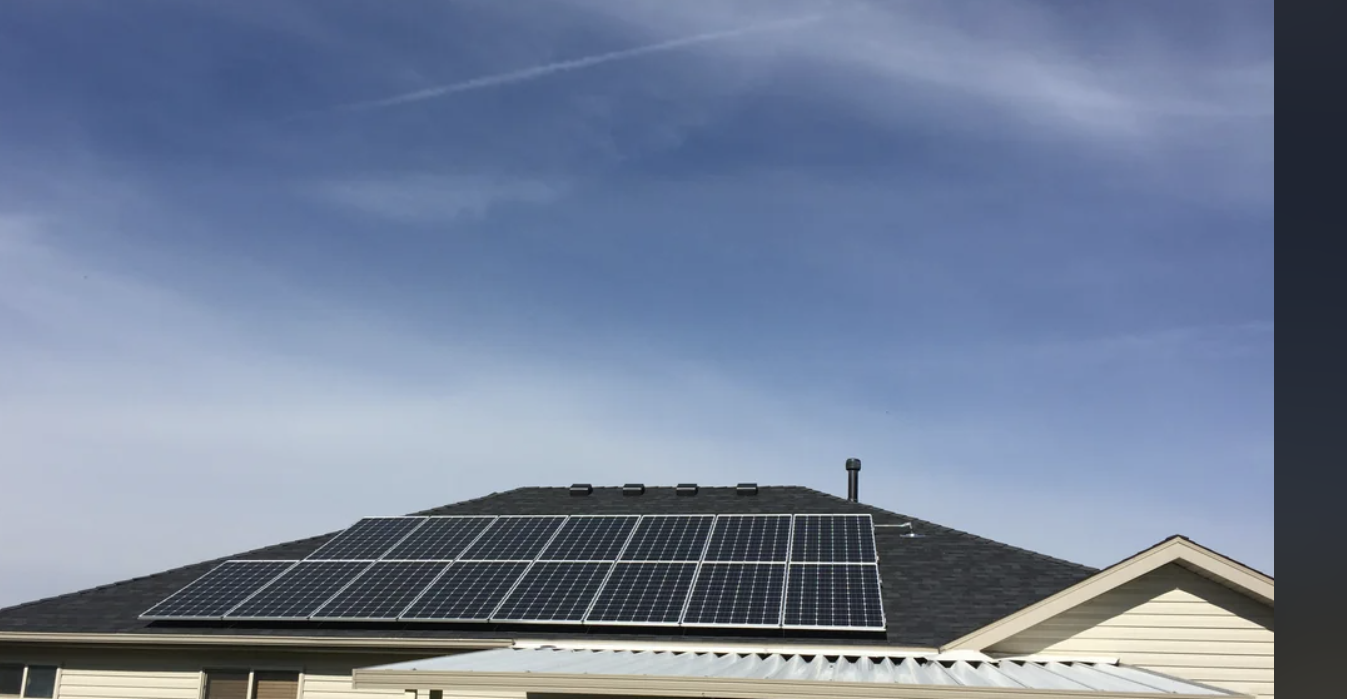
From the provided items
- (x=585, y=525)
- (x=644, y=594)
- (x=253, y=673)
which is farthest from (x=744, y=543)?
(x=253, y=673)

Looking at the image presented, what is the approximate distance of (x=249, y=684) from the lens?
57.0ft

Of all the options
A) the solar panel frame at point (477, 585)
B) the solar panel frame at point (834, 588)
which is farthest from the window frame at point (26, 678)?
the solar panel frame at point (834, 588)

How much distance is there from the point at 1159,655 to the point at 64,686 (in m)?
17.8

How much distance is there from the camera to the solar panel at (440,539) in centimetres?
2069

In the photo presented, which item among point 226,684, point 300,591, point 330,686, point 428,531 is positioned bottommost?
point 226,684

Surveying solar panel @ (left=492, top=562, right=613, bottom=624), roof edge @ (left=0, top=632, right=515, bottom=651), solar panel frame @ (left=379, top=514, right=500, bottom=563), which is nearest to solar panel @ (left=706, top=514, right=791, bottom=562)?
solar panel @ (left=492, top=562, right=613, bottom=624)

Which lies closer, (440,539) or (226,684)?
(226,684)

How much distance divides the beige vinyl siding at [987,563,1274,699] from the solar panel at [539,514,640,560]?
25.2ft

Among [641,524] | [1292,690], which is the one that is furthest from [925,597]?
[1292,690]

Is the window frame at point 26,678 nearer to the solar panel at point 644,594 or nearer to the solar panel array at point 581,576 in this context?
the solar panel array at point 581,576

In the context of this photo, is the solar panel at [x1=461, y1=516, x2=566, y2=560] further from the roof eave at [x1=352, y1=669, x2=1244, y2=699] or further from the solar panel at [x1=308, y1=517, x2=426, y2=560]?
the roof eave at [x1=352, y1=669, x2=1244, y2=699]

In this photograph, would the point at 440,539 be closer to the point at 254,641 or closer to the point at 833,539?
the point at 254,641

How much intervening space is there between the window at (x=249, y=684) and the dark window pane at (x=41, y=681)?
2.89 metres

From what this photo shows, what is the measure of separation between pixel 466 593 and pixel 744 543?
526cm
